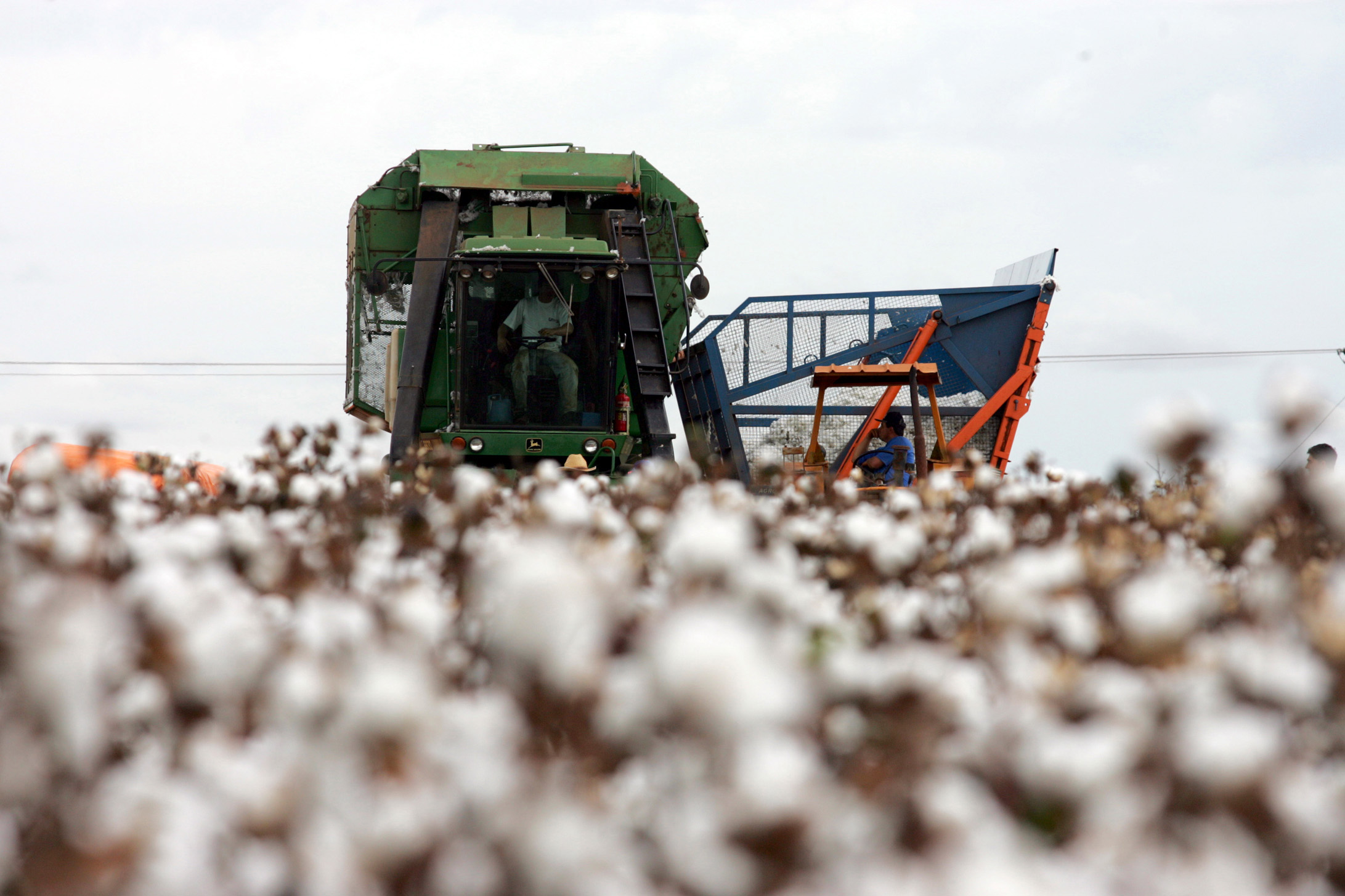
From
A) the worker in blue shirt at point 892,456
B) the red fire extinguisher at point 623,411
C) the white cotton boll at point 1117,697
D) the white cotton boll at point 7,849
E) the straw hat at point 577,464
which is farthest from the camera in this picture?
the worker in blue shirt at point 892,456

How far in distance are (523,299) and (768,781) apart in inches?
357

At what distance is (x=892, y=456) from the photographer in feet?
38.5

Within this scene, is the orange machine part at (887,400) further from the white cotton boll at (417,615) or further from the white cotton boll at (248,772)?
the white cotton boll at (248,772)

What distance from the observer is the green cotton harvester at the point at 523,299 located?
1045 centimetres

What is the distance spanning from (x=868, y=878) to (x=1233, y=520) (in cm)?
190

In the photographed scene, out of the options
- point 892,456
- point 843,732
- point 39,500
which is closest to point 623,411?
point 892,456

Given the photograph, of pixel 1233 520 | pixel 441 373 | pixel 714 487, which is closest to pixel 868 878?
pixel 1233 520

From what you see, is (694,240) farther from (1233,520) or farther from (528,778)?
(528,778)

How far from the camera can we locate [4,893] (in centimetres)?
217

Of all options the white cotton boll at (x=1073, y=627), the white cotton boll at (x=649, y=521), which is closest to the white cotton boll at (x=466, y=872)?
the white cotton boll at (x=1073, y=627)

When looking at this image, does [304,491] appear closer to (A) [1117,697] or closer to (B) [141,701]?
(B) [141,701]

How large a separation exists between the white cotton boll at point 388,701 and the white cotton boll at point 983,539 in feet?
7.73

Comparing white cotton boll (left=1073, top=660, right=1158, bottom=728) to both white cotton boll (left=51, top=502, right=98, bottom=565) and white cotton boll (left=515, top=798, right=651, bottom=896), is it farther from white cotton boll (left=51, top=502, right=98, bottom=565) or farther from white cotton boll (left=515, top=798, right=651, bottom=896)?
white cotton boll (left=51, top=502, right=98, bottom=565)

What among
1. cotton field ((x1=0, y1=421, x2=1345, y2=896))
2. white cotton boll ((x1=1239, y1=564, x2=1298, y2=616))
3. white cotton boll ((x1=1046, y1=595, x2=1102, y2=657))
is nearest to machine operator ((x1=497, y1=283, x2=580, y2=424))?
white cotton boll ((x1=1239, y1=564, x2=1298, y2=616))
